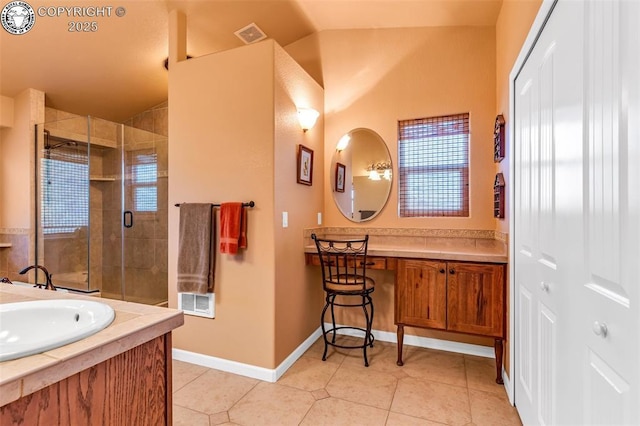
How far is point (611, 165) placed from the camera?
83 centimetres

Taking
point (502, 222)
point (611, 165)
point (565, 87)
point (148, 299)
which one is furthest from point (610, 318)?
point (148, 299)

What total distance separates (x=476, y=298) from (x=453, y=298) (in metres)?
0.15

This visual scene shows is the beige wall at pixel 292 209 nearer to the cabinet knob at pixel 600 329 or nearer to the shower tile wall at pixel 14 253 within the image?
the cabinet knob at pixel 600 329

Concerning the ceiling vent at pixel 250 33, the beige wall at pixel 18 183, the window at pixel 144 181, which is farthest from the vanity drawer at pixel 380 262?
the beige wall at pixel 18 183

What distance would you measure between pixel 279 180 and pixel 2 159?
3.57m

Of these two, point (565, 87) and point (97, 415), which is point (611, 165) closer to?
point (565, 87)

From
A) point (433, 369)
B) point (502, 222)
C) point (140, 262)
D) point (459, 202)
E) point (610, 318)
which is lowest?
point (433, 369)

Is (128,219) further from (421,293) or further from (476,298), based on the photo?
(476,298)

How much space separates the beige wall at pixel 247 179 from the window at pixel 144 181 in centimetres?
137

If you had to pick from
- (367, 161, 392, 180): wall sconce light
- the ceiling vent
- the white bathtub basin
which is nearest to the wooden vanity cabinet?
(367, 161, 392, 180): wall sconce light

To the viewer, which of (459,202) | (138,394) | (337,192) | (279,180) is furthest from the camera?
(337,192)

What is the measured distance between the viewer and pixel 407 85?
292 cm

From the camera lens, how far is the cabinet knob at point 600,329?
0.84 m

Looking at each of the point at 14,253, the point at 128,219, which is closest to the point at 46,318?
the point at 128,219
